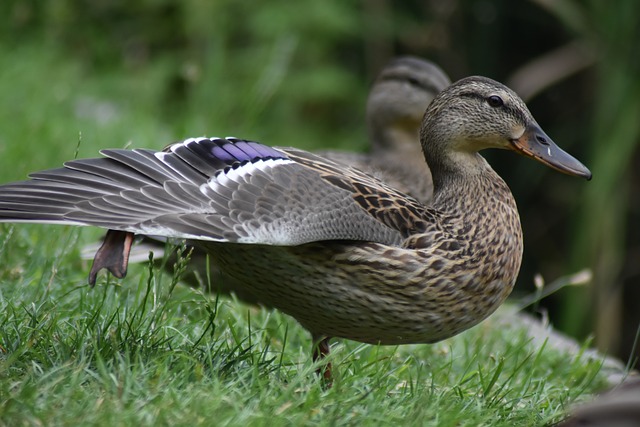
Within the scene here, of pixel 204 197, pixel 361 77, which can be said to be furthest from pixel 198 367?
pixel 361 77

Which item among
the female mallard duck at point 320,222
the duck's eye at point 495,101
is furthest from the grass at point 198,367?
the duck's eye at point 495,101

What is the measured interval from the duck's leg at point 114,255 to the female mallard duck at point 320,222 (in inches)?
1.3

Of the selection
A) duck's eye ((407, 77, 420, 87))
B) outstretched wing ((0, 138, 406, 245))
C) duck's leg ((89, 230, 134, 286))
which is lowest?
duck's leg ((89, 230, 134, 286))

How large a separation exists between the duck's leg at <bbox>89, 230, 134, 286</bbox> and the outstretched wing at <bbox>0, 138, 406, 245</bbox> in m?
0.12

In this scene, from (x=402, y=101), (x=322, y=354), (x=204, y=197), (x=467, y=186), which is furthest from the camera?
(x=402, y=101)

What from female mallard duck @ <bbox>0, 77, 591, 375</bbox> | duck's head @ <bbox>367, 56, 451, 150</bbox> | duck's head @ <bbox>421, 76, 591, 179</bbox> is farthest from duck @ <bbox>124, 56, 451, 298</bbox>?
female mallard duck @ <bbox>0, 77, 591, 375</bbox>

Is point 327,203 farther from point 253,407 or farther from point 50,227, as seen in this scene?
point 50,227

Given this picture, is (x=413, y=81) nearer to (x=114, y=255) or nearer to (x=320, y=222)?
(x=320, y=222)

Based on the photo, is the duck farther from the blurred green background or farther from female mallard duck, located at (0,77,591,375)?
female mallard duck, located at (0,77,591,375)

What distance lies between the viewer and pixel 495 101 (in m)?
4.03

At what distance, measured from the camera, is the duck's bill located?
399 cm

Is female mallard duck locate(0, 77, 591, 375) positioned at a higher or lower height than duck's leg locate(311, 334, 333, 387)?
higher

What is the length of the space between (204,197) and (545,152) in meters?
1.43

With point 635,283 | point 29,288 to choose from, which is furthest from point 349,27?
point 29,288
